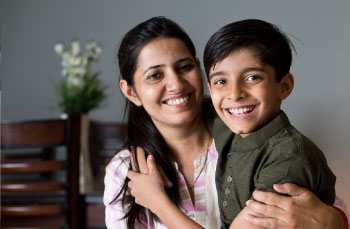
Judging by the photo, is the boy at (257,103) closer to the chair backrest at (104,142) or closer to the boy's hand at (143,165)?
the boy's hand at (143,165)

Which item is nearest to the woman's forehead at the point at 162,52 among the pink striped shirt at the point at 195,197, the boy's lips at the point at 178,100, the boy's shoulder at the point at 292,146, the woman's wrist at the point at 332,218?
the boy's lips at the point at 178,100

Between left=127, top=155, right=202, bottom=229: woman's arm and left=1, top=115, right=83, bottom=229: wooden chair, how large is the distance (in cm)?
82

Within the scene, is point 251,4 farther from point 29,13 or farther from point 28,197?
point 29,13

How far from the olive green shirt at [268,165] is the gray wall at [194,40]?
0.74 meters

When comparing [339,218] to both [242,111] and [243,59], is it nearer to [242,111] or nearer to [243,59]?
[242,111]

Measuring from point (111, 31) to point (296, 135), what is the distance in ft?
8.33

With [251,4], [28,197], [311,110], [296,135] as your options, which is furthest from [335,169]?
[28,197]

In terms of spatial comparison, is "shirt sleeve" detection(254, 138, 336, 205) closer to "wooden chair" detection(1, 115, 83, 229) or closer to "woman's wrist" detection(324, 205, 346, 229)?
"woman's wrist" detection(324, 205, 346, 229)

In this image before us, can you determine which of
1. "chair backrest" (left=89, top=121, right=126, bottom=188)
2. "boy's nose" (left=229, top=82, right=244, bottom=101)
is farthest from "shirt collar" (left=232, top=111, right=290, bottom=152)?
"chair backrest" (left=89, top=121, right=126, bottom=188)

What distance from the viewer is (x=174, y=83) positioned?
1489 mm

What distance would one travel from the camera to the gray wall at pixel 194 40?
2.38 m

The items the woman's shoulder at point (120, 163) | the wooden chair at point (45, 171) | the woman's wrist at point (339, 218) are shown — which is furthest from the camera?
A: the wooden chair at point (45, 171)

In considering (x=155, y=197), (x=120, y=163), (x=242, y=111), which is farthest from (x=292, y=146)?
(x=120, y=163)

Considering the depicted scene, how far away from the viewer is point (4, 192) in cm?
228
